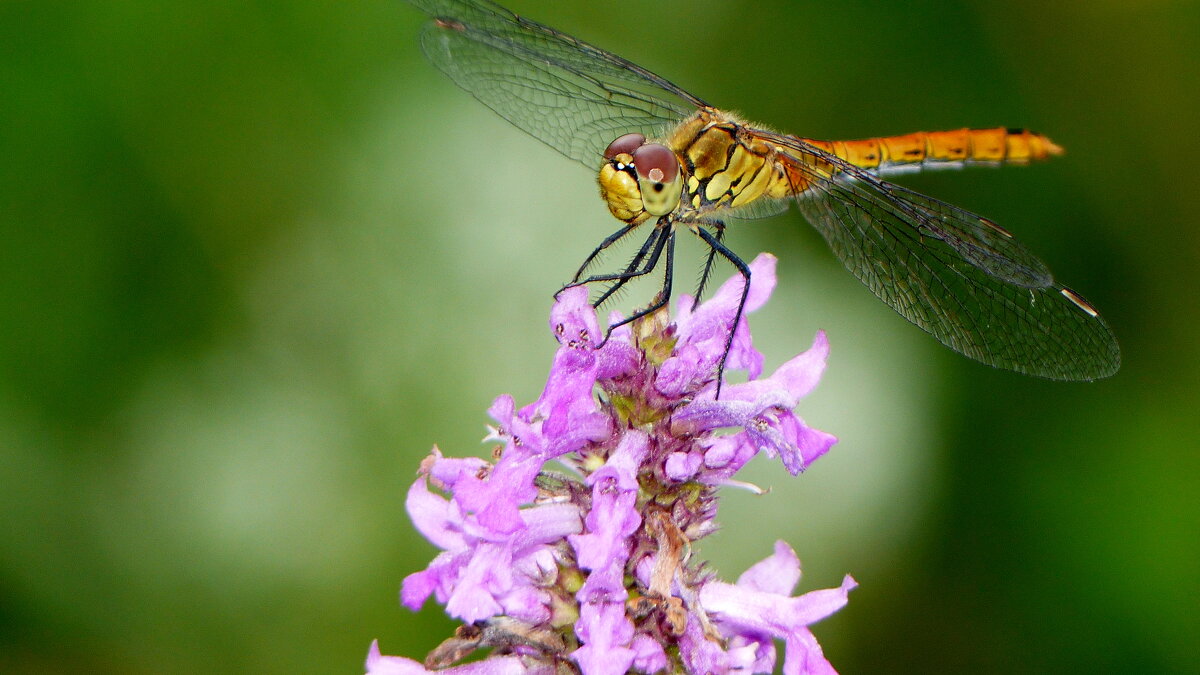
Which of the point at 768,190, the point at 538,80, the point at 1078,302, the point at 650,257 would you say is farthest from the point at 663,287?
the point at 538,80

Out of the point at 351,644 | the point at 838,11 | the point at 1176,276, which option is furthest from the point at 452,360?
the point at 1176,276

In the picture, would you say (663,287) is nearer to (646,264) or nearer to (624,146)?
(646,264)

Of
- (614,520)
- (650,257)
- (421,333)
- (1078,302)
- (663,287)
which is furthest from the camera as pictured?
(421,333)

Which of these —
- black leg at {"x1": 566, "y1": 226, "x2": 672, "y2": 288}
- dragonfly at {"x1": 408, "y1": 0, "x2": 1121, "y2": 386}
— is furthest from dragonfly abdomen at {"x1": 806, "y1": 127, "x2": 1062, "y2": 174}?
black leg at {"x1": 566, "y1": 226, "x2": 672, "y2": 288}

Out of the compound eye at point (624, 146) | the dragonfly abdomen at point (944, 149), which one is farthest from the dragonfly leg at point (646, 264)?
the dragonfly abdomen at point (944, 149)

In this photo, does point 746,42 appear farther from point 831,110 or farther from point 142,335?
point 142,335
